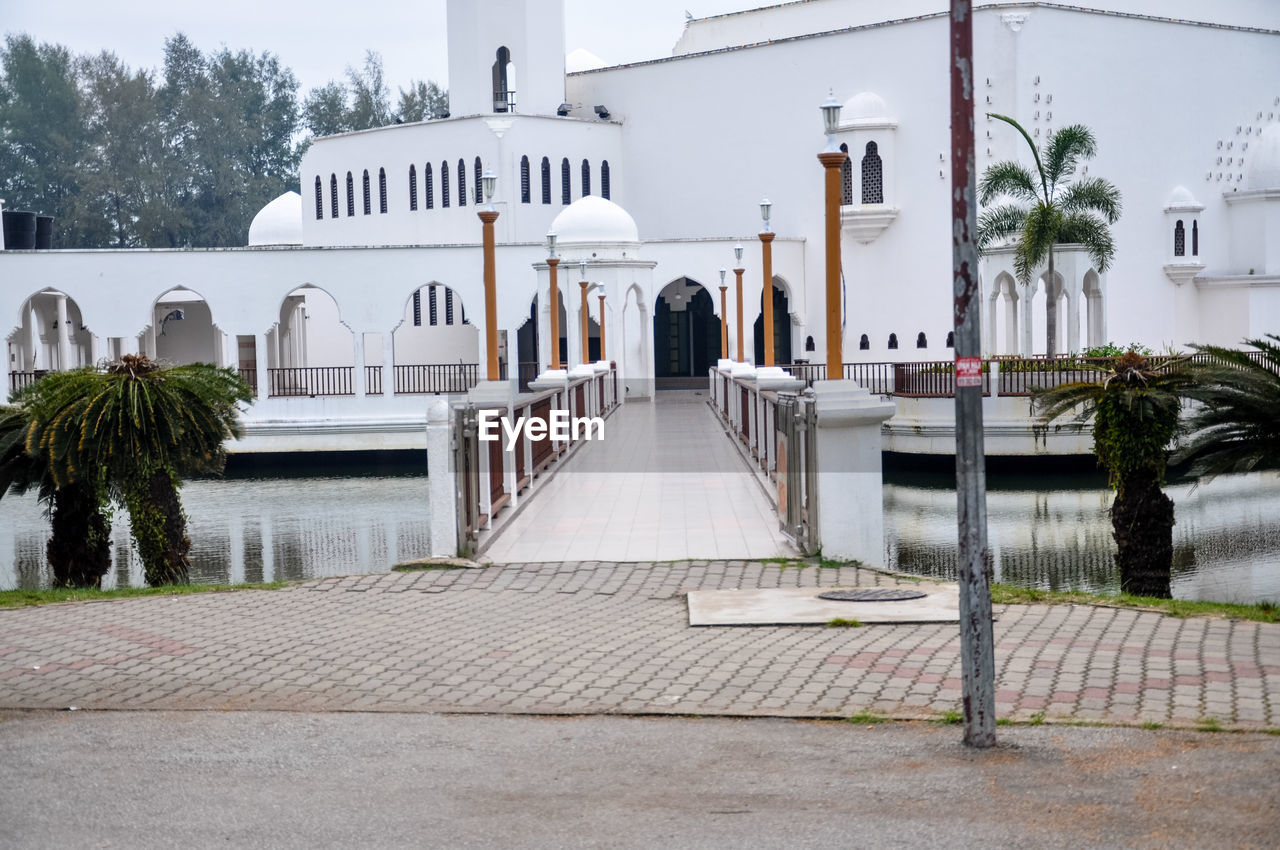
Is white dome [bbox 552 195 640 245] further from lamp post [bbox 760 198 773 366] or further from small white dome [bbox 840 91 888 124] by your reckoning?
lamp post [bbox 760 198 773 366]

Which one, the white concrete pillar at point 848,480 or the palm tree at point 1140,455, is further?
the palm tree at point 1140,455

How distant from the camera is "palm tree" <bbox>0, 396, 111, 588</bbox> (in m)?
15.1

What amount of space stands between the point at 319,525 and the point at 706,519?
1329 cm

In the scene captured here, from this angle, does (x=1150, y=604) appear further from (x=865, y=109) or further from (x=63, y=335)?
(x=865, y=109)

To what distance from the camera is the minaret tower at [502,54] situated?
168 feet

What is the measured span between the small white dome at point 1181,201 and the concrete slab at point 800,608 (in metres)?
39.8

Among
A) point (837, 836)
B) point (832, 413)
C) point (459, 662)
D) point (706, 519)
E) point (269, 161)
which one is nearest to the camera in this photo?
point (837, 836)

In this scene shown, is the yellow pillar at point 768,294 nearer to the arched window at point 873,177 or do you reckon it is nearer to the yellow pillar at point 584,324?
the yellow pillar at point 584,324

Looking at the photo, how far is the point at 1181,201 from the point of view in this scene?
4678 centimetres

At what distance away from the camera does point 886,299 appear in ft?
153

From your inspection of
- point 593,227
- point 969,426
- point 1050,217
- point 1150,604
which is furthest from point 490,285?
point 593,227

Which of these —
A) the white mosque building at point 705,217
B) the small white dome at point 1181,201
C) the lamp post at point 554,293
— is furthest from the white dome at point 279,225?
the small white dome at point 1181,201

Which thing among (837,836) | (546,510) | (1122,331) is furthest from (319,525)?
(1122,331)

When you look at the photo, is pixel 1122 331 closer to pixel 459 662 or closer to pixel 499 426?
pixel 499 426
